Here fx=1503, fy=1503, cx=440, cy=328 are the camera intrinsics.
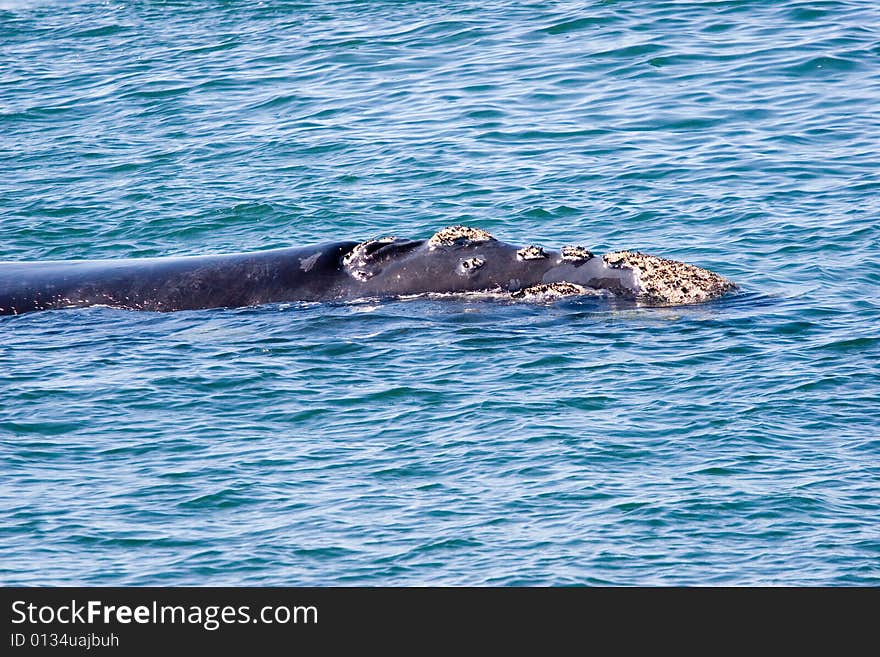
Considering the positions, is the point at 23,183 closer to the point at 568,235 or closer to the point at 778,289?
the point at 568,235

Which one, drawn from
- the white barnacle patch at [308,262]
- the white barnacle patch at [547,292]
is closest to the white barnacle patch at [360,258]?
the white barnacle patch at [308,262]

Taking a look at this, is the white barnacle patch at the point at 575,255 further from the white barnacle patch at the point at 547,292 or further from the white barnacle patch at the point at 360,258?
the white barnacle patch at the point at 360,258

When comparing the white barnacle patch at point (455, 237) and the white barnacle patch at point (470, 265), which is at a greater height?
the white barnacle patch at point (455, 237)

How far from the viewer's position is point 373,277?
57.7ft

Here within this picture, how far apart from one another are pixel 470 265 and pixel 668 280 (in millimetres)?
2268

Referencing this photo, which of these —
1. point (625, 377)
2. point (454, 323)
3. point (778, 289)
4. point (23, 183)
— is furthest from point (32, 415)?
point (23, 183)

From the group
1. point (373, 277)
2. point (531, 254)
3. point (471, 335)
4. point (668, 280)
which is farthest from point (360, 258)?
point (668, 280)

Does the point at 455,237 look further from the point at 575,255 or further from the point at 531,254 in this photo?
the point at 575,255

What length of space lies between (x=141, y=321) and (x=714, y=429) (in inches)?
282

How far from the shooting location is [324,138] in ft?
88.4

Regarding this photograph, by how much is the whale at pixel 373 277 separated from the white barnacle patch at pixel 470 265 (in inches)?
0.5

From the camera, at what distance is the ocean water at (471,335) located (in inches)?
461

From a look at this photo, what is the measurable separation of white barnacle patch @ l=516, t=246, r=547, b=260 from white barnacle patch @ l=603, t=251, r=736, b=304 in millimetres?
757
